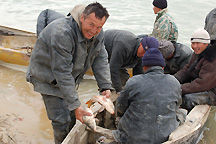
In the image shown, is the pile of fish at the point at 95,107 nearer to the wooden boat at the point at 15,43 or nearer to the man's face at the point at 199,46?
the man's face at the point at 199,46

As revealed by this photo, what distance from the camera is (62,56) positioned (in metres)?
2.31

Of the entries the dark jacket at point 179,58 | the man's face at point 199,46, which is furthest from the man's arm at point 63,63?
the dark jacket at point 179,58

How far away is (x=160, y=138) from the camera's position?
2.44 metres

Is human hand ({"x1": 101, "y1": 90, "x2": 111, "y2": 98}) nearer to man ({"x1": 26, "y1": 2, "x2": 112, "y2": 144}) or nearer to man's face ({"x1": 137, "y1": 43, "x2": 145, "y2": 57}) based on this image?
man ({"x1": 26, "y1": 2, "x2": 112, "y2": 144})

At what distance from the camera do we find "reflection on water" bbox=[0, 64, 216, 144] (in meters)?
3.98

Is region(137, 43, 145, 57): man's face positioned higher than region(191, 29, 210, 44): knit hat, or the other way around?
region(191, 29, 210, 44): knit hat

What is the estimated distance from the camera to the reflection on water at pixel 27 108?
398 cm

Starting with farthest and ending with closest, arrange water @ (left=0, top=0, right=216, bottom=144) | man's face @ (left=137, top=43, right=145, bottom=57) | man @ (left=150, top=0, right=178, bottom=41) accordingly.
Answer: water @ (left=0, top=0, right=216, bottom=144) < man @ (left=150, top=0, right=178, bottom=41) < man's face @ (left=137, top=43, right=145, bottom=57)

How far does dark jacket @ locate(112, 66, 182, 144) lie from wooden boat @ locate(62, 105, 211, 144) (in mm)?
159

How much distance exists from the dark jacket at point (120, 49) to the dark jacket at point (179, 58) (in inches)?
24.0

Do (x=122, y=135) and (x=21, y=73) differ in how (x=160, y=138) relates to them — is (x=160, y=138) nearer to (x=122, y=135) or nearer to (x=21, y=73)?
(x=122, y=135)

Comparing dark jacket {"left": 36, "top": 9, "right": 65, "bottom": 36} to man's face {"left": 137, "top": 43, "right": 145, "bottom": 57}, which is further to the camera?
dark jacket {"left": 36, "top": 9, "right": 65, "bottom": 36}

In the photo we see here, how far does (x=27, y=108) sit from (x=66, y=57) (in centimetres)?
279

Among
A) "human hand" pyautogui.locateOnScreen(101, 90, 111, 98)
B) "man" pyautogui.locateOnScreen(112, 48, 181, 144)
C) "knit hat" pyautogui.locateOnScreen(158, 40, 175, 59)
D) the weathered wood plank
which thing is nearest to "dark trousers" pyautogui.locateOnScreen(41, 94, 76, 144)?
"human hand" pyautogui.locateOnScreen(101, 90, 111, 98)
